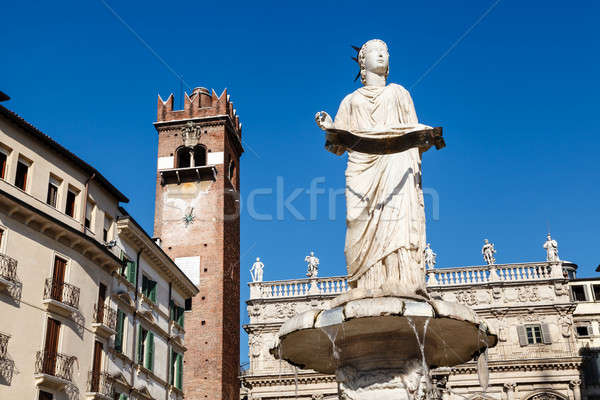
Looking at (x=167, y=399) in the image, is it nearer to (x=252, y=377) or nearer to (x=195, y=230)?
(x=252, y=377)

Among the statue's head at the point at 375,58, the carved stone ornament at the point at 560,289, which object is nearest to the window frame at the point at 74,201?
the statue's head at the point at 375,58

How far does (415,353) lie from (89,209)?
68.6 ft

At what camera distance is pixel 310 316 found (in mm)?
8320

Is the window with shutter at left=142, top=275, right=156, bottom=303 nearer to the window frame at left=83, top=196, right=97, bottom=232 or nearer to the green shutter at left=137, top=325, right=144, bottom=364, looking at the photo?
the green shutter at left=137, top=325, right=144, bottom=364

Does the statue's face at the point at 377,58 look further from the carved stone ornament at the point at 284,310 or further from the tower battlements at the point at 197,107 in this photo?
the tower battlements at the point at 197,107

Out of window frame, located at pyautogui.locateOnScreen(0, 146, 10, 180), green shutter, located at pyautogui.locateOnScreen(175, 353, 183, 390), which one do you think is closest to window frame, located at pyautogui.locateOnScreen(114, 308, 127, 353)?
green shutter, located at pyautogui.locateOnScreen(175, 353, 183, 390)

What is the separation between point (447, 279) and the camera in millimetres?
42562

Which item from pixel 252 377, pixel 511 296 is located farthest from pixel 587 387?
pixel 252 377

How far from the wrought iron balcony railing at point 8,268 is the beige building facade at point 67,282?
34mm

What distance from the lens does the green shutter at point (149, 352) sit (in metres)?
30.5

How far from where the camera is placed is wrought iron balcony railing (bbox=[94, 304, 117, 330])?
25.7 metres

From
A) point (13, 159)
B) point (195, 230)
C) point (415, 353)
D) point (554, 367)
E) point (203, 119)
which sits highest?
point (203, 119)

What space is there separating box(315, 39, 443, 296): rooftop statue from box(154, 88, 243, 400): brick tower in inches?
1463

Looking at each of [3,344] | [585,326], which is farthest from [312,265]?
[3,344]
